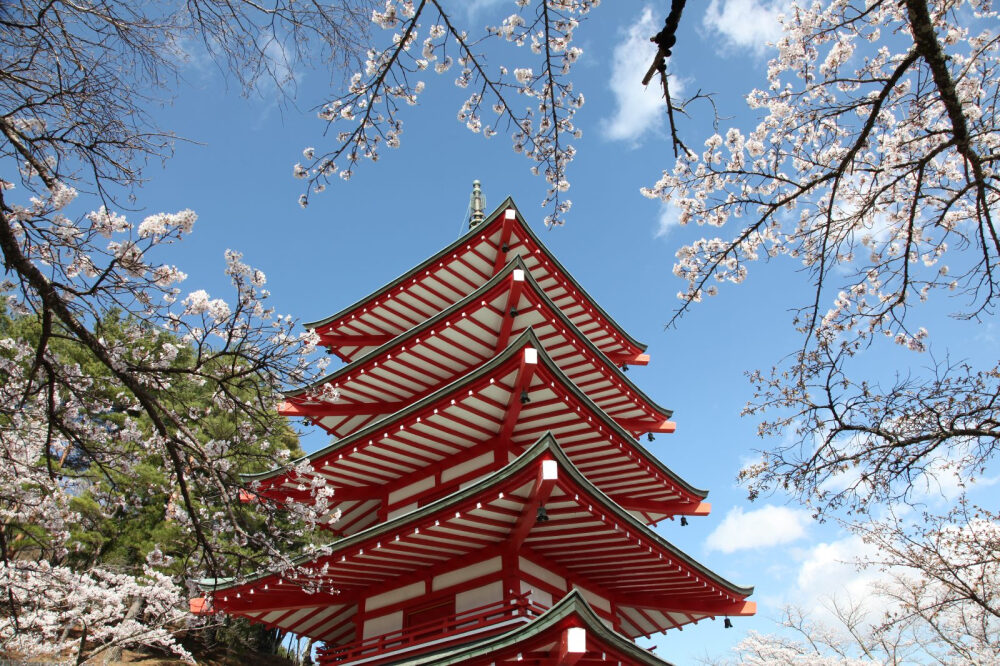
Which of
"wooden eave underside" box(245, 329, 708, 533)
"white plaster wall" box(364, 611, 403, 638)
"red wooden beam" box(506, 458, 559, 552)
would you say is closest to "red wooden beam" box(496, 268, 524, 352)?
"wooden eave underside" box(245, 329, 708, 533)

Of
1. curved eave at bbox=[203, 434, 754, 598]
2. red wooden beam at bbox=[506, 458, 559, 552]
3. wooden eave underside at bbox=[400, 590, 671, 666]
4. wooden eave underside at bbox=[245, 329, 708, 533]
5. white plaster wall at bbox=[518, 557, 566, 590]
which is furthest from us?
wooden eave underside at bbox=[245, 329, 708, 533]

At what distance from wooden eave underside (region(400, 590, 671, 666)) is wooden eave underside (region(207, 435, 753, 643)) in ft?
4.58

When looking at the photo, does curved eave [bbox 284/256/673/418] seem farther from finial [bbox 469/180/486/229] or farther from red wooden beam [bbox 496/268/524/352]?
finial [bbox 469/180/486/229]

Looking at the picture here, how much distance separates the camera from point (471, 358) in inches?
437

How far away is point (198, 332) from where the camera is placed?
420 centimetres

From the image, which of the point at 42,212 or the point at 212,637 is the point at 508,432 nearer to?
the point at 42,212

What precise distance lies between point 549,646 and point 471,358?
5452mm

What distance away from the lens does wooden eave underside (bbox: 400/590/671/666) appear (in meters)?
6.41

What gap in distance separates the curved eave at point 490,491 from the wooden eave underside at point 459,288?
16.9 feet

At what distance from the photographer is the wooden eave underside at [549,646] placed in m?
6.41

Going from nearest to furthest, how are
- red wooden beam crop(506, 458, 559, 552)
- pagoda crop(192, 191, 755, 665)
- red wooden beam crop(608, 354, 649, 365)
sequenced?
red wooden beam crop(506, 458, 559, 552) < pagoda crop(192, 191, 755, 665) < red wooden beam crop(608, 354, 649, 365)

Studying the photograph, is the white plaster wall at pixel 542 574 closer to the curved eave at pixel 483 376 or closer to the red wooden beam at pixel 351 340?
the curved eave at pixel 483 376

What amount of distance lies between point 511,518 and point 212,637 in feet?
56.4

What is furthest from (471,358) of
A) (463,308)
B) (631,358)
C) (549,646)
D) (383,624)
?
(549,646)
